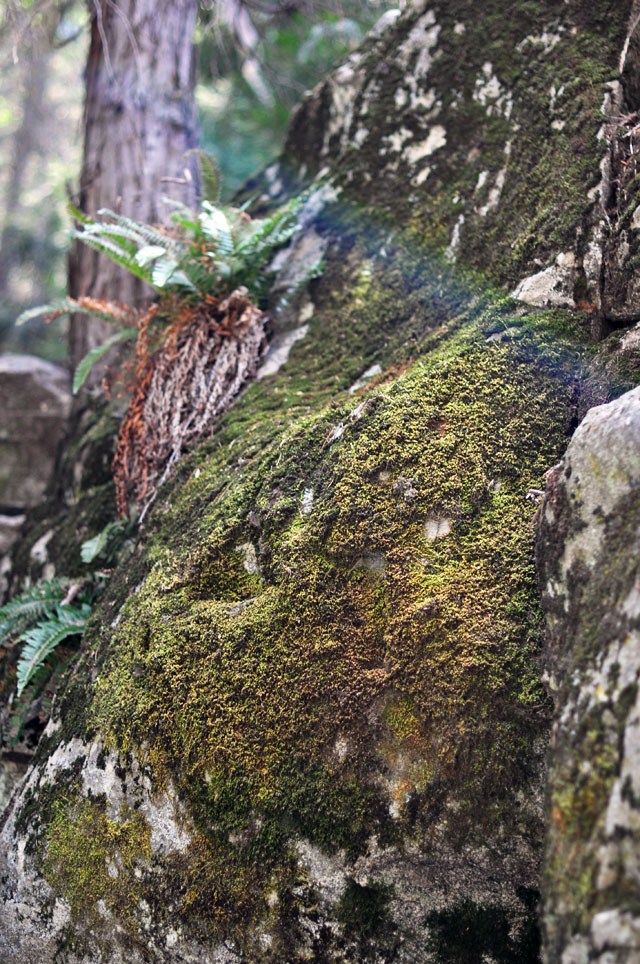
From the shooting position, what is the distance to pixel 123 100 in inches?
197

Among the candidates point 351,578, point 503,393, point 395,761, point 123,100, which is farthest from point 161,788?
point 123,100

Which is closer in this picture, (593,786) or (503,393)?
(593,786)

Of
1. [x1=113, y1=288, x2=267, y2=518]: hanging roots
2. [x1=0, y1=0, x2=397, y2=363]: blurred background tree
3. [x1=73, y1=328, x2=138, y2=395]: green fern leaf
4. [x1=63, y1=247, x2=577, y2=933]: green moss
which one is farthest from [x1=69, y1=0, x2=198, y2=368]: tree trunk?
[x1=63, y1=247, x2=577, y2=933]: green moss

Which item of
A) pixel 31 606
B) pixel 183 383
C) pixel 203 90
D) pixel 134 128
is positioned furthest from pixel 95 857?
pixel 203 90

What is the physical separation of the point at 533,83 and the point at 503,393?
1795mm

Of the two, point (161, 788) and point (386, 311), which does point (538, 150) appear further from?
point (161, 788)

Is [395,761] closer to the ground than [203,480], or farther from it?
closer to the ground

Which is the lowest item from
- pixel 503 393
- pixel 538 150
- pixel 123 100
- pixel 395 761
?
pixel 395 761

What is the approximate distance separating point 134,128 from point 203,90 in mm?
8331

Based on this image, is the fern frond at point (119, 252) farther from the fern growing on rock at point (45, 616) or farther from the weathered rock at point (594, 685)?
the weathered rock at point (594, 685)

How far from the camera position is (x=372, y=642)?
2.11 metres


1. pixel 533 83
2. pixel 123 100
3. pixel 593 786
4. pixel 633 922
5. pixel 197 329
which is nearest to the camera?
pixel 633 922

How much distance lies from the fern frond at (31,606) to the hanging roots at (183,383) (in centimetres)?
50

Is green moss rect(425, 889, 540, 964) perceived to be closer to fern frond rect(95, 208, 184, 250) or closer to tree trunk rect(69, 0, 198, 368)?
fern frond rect(95, 208, 184, 250)
